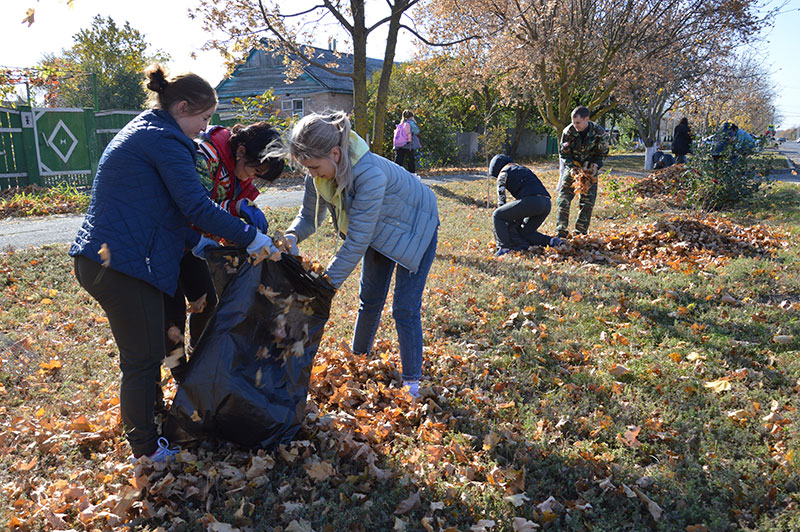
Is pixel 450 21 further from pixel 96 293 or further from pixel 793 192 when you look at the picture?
pixel 96 293

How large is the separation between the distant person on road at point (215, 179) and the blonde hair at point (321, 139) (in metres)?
0.21

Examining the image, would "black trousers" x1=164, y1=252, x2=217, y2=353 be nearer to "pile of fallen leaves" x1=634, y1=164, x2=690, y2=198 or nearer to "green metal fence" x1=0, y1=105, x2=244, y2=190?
"pile of fallen leaves" x1=634, y1=164, x2=690, y2=198

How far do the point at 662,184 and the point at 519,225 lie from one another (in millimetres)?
7528

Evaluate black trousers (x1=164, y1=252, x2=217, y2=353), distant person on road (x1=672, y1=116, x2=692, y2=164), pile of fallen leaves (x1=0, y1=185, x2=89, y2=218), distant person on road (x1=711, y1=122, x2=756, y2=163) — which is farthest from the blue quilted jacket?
distant person on road (x1=672, y1=116, x2=692, y2=164)

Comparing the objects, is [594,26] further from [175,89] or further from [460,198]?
[175,89]

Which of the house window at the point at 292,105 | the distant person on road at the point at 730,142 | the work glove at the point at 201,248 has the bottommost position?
the work glove at the point at 201,248

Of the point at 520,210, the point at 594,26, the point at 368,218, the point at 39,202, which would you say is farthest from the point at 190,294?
the point at 594,26

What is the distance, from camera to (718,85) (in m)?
19.4

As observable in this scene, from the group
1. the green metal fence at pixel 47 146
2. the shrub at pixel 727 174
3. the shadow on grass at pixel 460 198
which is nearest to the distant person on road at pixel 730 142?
the shrub at pixel 727 174

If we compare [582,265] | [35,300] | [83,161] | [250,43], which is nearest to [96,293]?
[35,300]

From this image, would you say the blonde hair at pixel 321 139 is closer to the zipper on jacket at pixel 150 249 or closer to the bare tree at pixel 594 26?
the zipper on jacket at pixel 150 249

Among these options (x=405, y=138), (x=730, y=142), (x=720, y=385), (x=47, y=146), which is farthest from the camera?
(x=405, y=138)

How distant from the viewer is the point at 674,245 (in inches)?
281

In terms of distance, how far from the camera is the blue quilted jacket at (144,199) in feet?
7.26
